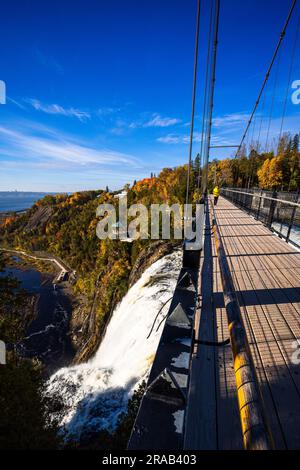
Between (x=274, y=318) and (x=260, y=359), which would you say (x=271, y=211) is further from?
(x=260, y=359)

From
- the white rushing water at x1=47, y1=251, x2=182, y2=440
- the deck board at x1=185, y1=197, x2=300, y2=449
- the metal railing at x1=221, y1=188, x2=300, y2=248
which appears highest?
the metal railing at x1=221, y1=188, x2=300, y2=248

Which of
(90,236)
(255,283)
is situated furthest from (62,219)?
(255,283)

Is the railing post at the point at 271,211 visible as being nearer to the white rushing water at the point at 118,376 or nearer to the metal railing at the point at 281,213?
the metal railing at the point at 281,213

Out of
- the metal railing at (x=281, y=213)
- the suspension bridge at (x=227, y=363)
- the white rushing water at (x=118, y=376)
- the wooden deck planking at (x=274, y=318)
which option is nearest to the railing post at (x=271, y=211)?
the metal railing at (x=281, y=213)

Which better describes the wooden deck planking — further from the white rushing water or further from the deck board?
the white rushing water

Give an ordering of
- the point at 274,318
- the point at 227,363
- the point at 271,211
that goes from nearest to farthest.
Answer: the point at 227,363
the point at 274,318
the point at 271,211

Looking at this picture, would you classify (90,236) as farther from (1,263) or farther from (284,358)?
(284,358)

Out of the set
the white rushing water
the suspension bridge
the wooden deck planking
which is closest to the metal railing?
the wooden deck planking

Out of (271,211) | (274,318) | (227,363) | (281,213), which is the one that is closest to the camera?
(227,363)

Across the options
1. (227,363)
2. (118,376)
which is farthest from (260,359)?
(118,376)
